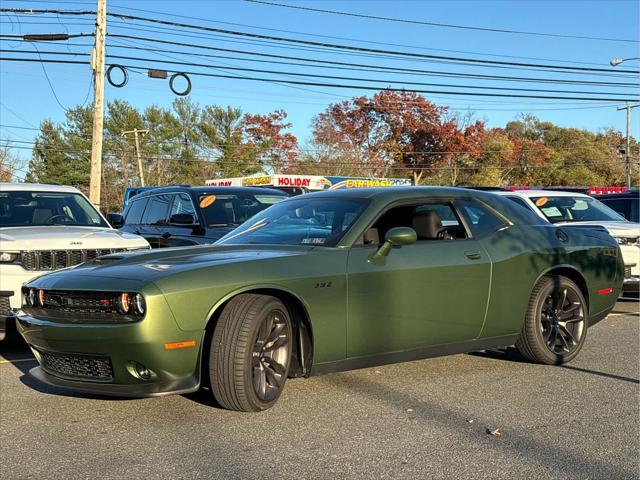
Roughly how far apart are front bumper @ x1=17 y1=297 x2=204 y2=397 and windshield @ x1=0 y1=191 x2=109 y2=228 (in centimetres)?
425

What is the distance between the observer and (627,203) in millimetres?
13562

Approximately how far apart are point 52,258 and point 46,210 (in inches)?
67.3

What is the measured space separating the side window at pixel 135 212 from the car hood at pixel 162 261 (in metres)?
6.33

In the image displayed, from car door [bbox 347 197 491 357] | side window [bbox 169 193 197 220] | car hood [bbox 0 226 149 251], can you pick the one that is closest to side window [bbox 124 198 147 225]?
side window [bbox 169 193 197 220]

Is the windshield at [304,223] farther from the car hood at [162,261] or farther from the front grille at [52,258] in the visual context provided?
the front grille at [52,258]

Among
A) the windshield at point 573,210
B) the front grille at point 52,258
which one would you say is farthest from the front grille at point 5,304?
the windshield at point 573,210

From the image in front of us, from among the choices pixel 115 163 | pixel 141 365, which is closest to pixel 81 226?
pixel 141 365

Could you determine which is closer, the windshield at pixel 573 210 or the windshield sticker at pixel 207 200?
the windshield sticker at pixel 207 200

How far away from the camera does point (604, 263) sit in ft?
A: 22.4

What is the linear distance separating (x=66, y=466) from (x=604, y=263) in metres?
5.14

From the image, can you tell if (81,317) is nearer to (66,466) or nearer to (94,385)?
(94,385)

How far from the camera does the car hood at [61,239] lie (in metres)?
7.17

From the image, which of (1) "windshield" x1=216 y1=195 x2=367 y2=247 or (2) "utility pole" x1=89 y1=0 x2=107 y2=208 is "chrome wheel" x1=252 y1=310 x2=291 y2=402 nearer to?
(1) "windshield" x1=216 y1=195 x2=367 y2=247

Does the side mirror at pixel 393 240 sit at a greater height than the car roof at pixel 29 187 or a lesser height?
lesser
